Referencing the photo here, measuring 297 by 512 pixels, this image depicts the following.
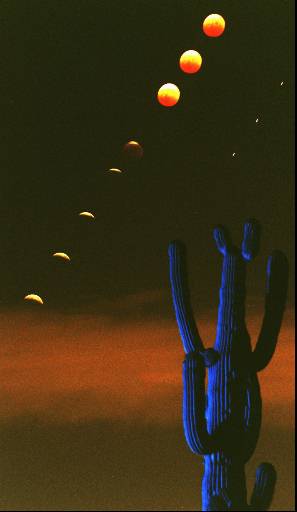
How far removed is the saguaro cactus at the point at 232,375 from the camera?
2.84 m

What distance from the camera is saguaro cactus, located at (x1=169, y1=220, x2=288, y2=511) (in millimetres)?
2838

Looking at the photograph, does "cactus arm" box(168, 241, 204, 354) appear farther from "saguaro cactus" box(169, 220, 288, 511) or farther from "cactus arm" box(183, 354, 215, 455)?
"cactus arm" box(183, 354, 215, 455)

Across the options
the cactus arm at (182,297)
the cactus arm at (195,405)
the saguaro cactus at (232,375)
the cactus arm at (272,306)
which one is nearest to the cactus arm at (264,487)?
the saguaro cactus at (232,375)

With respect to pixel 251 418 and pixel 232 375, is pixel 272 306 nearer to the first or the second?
pixel 232 375

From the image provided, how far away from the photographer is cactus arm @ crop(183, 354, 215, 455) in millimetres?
A: 2750

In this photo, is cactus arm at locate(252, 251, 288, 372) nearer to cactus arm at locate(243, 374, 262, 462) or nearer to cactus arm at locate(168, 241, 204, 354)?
cactus arm at locate(243, 374, 262, 462)

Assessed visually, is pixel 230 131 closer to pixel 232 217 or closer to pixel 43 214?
pixel 232 217

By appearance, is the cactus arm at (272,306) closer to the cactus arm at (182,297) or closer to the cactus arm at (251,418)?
the cactus arm at (251,418)

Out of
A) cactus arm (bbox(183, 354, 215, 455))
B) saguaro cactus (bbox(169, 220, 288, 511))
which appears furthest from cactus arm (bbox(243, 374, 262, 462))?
cactus arm (bbox(183, 354, 215, 455))

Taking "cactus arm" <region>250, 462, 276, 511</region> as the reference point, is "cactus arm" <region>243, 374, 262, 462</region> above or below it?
above

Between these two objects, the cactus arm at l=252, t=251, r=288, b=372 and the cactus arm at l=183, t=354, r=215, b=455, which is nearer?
the cactus arm at l=183, t=354, r=215, b=455

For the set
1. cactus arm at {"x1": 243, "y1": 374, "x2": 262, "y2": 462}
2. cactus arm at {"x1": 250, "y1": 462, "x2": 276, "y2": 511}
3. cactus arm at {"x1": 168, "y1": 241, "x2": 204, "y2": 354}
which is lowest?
A: cactus arm at {"x1": 250, "y1": 462, "x2": 276, "y2": 511}

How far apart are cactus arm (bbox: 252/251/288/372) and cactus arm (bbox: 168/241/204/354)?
200 millimetres

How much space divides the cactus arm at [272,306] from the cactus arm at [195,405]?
0.23 meters
